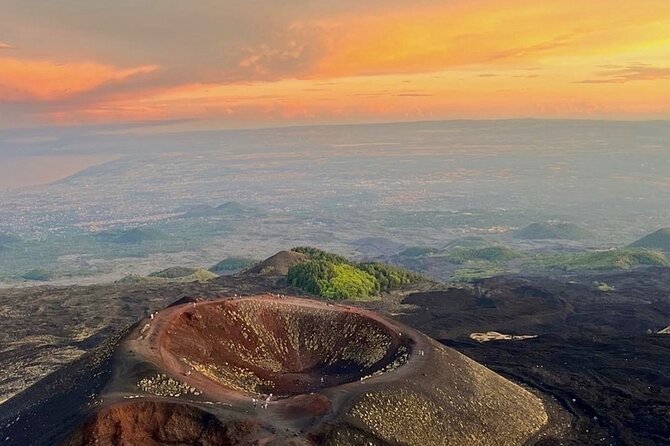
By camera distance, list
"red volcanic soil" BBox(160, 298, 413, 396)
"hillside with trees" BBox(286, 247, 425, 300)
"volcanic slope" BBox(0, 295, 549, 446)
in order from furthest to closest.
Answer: "hillside with trees" BBox(286, 247, 425, 300)
"red volcanic soil" BBox(160, 298, 413, 396)
"volcanic slope" BBox(0, 295, 549, 446)

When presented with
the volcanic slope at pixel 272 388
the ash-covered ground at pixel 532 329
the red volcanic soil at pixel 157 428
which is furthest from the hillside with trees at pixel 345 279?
the red volcanic soil at pixel 157 428

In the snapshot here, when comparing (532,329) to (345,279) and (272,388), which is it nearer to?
(345,279)

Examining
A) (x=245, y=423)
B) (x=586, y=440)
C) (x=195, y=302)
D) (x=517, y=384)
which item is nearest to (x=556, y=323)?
(x=517, y=384)

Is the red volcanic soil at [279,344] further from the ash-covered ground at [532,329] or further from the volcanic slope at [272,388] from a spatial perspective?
the ash-covered ground at [532,329]

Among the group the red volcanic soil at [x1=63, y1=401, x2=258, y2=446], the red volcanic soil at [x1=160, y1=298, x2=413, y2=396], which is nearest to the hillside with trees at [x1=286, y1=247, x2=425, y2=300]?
the red volcanic soil at [x1=160, y1=298, x2=413, y2=396]

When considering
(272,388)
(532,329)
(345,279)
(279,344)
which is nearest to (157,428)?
(272,388)

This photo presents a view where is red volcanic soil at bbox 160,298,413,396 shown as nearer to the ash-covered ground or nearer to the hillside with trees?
the ash-covered ground
